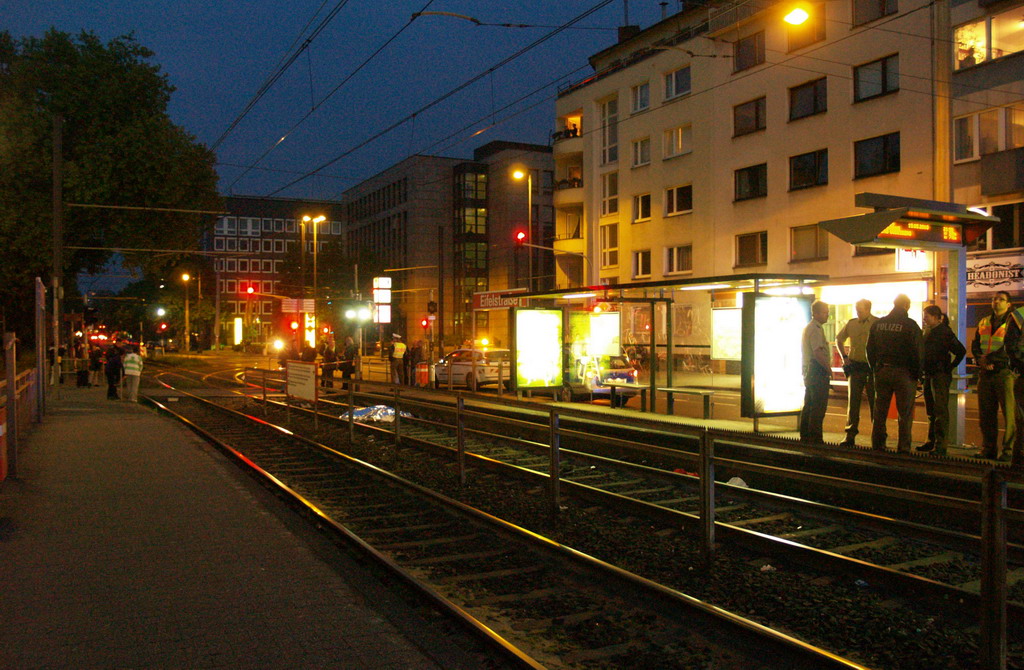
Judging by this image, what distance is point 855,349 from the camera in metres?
10.7

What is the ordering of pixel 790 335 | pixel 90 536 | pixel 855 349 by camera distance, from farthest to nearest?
pixel 790 335, pixel 855 349, pixel 90 536

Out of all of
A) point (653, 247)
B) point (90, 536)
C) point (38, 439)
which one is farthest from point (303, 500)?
point (653, 247)

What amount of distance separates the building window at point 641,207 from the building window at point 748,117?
5.81m

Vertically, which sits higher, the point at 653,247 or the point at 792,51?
the point at 792,51

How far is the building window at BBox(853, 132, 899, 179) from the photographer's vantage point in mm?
27812

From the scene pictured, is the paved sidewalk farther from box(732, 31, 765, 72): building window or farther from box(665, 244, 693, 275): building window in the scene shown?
box(732, 31, 765, 72): building window

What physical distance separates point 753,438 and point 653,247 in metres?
33.0

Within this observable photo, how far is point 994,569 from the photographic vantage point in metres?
4.30

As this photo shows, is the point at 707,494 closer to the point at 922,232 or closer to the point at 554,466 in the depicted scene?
Result: the point at 554,466

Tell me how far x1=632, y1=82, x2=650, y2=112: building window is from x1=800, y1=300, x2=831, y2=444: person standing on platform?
30.1 metres

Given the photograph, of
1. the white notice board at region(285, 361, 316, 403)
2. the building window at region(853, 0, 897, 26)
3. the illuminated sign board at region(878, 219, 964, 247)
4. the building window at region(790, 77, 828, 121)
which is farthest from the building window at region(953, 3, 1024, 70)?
the white notice board at region(285, 361, 316, 403)

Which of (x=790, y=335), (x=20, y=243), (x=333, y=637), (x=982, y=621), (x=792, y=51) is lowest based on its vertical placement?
(x=333, y=637)

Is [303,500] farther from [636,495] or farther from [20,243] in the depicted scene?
[20,243]

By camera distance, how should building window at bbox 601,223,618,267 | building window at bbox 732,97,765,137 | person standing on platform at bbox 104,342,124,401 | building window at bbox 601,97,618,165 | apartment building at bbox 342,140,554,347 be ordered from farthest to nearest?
apartment building at bbox 342,140,554,347 → building window at bbox 601,97,618,165 → building window at bbox 601,223,618,267 → building window at bbox 732,97,765,137 → person standing on platform at bbox 104,342,124,401
